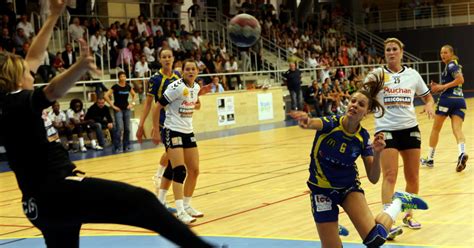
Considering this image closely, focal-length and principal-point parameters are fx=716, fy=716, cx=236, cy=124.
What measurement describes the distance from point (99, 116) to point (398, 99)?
41.5ft

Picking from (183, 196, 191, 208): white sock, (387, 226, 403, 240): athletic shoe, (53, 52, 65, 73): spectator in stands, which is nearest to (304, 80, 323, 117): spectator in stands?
(53, 52, 65, 73): spectator in stands

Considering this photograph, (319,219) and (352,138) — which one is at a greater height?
(352,138)

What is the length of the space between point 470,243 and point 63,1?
173 inches

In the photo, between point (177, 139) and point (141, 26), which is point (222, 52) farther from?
point (177, 139)

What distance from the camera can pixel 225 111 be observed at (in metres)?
24.4

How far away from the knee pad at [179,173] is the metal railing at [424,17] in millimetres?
35661

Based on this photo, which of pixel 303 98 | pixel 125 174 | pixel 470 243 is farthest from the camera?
pixel 303 98

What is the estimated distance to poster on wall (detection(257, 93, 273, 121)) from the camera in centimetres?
2600

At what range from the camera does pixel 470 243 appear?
22.2 feet

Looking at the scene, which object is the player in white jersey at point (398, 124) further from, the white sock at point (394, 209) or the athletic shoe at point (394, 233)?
the white sock at point (394, 209)

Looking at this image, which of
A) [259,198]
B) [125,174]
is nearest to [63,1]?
[259,198]

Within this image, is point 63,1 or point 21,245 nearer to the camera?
point 63,1

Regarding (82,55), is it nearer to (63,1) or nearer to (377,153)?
(63,1)

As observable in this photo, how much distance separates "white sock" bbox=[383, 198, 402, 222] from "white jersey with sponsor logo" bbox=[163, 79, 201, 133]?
3334 millimetres
